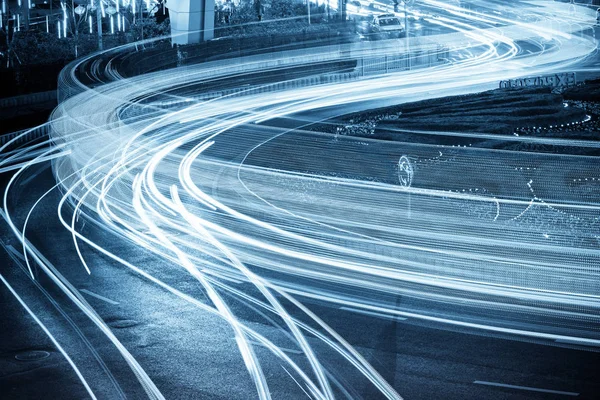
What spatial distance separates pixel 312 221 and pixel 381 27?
2855 cm

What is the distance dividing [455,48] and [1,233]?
1942 centimetres

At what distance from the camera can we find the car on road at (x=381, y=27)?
37750 millimetres

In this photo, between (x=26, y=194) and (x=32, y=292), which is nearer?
(x=32, y=292)

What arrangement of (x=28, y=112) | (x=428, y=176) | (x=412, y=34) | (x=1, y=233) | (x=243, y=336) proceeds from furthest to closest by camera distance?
(x=412, y=34) → (x=28, y=112) → (x=1, y=233) → (x=428, y=176) → (x=243, y=336)

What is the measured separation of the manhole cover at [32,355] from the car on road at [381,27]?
94.2 feet

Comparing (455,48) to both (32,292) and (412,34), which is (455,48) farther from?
(32,292)

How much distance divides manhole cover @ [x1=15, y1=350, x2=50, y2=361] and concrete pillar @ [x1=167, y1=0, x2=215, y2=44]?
27060 millimetres

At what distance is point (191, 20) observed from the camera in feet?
119

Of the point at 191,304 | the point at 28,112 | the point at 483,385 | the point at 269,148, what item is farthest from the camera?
the point at 28,112

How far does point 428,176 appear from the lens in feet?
46.3

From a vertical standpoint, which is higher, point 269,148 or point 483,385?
point 269,148

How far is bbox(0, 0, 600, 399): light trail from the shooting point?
9.92m

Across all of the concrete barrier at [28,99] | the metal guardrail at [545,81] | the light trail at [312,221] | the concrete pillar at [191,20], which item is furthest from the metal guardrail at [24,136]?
the metal guardrail at [545,81]


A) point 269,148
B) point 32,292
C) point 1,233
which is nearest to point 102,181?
point 1,233
